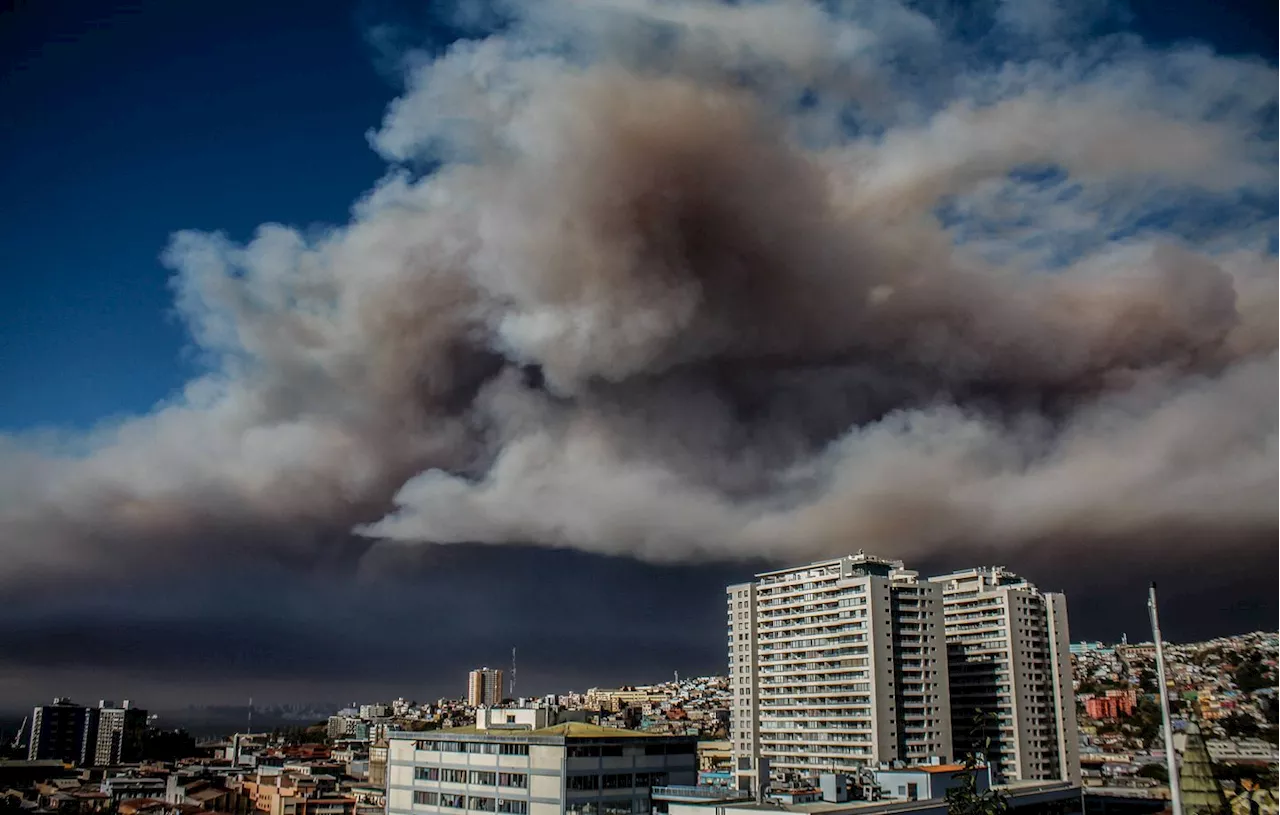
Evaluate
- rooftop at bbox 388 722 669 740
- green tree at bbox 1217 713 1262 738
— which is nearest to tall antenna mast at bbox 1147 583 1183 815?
rooftop at bbox 388 722 669 740

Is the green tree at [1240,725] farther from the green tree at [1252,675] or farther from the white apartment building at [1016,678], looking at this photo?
the white apartment building at [1016,678]

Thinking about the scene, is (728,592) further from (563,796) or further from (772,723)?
(563,796)

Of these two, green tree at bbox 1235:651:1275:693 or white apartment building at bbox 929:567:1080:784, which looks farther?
green tree at bbox 1235:651:1275:693

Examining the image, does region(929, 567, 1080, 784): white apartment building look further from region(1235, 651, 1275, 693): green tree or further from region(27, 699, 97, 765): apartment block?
region(27, 699, 97, 765): apartment block

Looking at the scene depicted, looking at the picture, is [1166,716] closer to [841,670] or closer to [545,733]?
[545,733]

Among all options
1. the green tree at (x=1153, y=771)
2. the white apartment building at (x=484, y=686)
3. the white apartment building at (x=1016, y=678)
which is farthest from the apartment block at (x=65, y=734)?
the green tree at (x=1153, y=771)

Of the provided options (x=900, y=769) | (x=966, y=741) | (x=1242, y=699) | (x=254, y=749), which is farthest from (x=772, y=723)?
(x=254, y=749)
